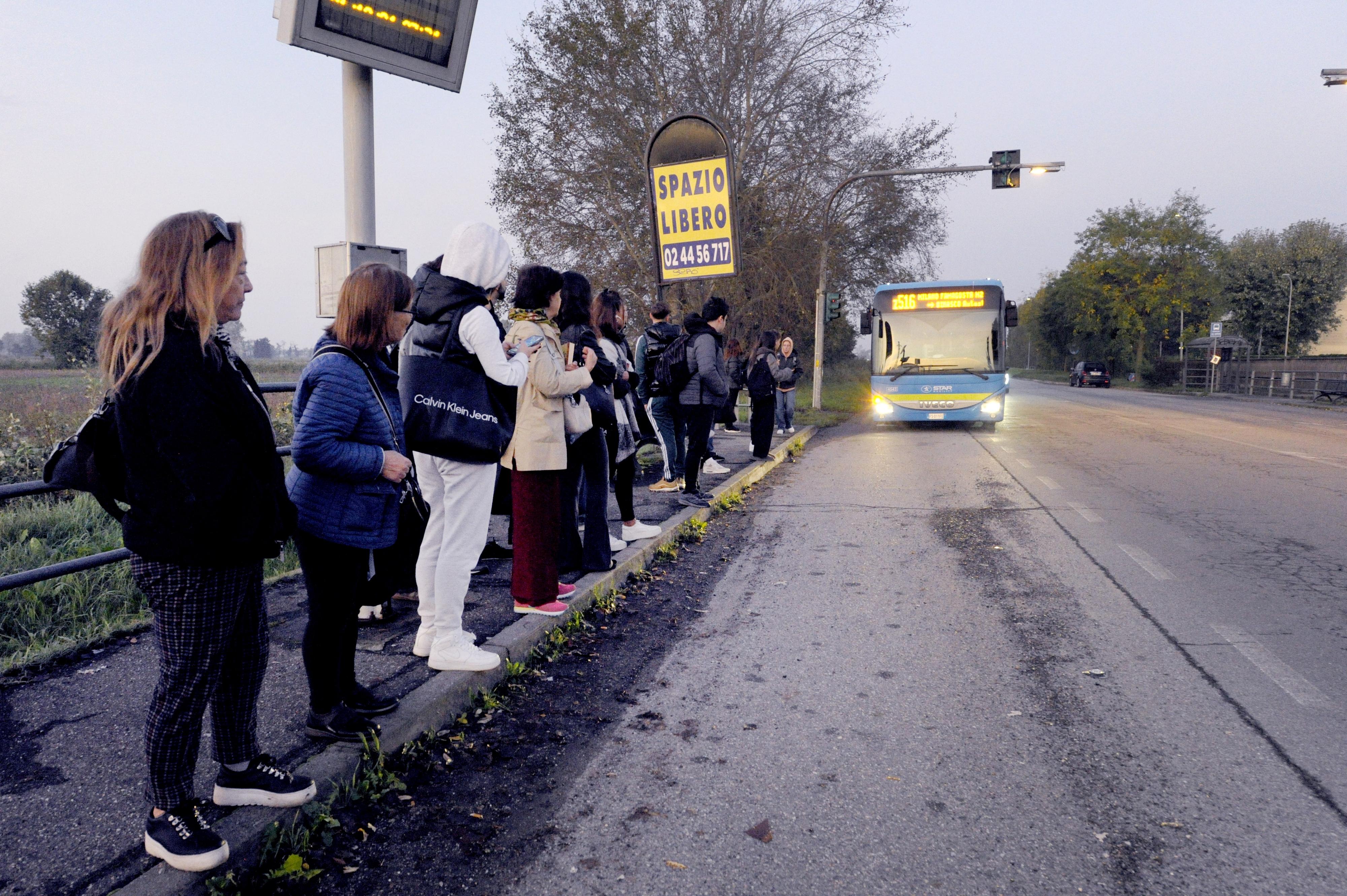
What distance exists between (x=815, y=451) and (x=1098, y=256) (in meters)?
60.0

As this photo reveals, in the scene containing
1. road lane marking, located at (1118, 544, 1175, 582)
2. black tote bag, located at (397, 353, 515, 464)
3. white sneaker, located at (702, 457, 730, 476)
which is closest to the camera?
black tote bag, located at (397, 353, 515, 464)

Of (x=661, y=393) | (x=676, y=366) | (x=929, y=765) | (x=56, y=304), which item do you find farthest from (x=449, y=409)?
(x=56, y=304)

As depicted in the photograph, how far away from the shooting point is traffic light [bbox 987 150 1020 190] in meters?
18.6

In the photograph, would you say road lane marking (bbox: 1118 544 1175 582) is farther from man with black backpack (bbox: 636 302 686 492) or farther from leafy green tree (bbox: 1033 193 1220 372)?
leafy green tree (bbox: 1033 193 1220 372)

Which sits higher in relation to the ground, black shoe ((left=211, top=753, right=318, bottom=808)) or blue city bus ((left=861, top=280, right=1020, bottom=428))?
blue city bus ((left=861, top=280, right=1020, bottom=428))

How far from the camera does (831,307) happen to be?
826 inches

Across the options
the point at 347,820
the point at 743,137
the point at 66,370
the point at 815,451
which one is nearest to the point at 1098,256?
the point at 743,137

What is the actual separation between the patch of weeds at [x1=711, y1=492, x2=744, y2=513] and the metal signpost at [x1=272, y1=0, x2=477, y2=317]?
4.82m

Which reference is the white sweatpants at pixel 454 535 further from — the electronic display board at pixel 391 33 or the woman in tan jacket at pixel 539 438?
the electronic display board at pixel 391 33

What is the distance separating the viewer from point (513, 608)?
499 centimetres

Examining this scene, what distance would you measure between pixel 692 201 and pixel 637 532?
14.7ft

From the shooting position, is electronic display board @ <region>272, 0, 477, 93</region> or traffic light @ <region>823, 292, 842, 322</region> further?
traffic light @ <region>823, 292, 842, 322</region>

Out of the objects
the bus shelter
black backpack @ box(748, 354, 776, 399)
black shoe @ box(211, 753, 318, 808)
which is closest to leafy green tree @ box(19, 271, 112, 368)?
black backpack @ box(748, 354, 776, 399)

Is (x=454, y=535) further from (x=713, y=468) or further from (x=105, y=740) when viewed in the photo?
(x=713, y=468)
